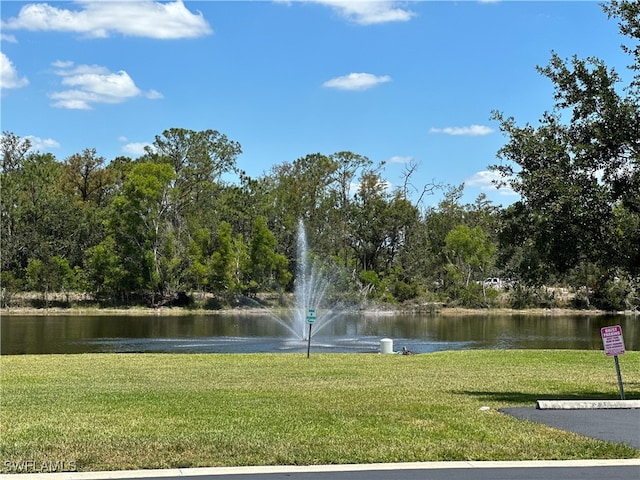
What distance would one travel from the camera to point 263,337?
42812 millimetres

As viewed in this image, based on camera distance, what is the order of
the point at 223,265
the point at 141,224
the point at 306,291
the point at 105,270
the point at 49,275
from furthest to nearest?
the point at 223,265 < the point at 141,224 < the point at 105,270 < the point at 49,275 < the point at 306,291

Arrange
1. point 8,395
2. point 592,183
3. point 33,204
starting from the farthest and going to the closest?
point 33,204 → point 8,395 → point 592,183

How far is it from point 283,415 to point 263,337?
31.8 meters

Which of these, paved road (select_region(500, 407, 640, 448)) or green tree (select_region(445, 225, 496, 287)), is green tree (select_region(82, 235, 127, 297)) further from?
paved road (select_region(500, 407, 640, 448))

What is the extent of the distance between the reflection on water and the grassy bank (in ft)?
48.0

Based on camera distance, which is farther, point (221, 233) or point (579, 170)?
point (221, 233)

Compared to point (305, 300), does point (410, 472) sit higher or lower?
lower

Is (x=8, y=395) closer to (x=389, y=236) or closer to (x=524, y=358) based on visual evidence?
(x=524, y=358)

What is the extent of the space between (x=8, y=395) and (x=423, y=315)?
62.7 metres

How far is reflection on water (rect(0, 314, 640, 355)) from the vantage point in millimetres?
35831

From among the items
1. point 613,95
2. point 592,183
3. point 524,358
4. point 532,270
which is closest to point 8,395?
point 532,270

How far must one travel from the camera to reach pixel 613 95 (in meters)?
13.9

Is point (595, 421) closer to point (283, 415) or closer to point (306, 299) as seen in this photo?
point (283, 415)

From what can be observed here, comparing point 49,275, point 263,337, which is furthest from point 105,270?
point 263,337
